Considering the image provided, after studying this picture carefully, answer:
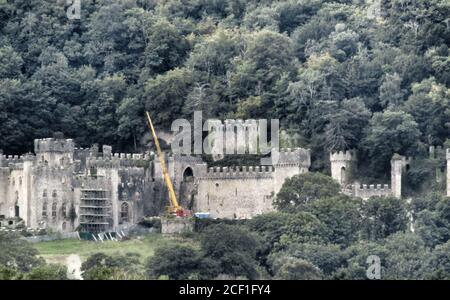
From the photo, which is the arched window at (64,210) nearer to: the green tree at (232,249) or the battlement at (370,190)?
the green tree at (232,249)

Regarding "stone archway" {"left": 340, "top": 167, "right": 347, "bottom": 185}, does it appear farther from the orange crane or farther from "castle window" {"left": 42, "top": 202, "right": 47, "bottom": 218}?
"castle window" {"left": 42, "top": 202, "right": 47, "bottom": 218}

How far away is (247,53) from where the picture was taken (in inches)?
4333

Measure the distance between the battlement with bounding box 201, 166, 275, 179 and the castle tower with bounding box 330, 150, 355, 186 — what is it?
2.99 m

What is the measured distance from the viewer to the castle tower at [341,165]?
9888 centimetres

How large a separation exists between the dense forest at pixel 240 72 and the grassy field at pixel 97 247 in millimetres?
11282

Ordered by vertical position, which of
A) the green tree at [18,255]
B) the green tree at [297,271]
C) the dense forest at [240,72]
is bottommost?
the green tree at [297,271]

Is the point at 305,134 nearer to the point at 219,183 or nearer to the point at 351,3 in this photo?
the point at 219,183

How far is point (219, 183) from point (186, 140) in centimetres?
515

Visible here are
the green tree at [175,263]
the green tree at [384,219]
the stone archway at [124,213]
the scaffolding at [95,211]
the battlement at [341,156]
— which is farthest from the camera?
the battlement at [341,156]

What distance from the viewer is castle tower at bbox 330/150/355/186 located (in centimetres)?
9888

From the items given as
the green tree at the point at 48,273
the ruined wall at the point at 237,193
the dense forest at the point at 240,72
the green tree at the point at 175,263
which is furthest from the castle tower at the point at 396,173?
the green tree at the point at 48,273

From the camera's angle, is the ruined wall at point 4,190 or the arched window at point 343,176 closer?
the ruined wall at point 4,190

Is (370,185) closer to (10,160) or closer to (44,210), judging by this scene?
(44,210)
